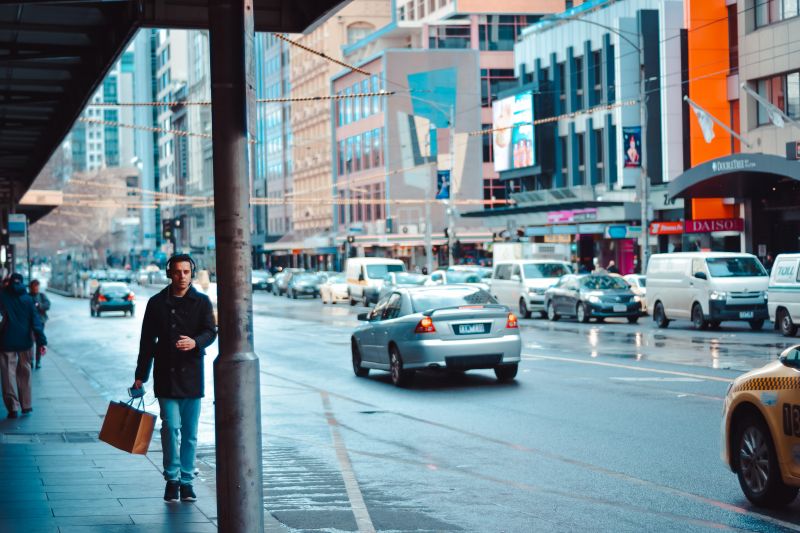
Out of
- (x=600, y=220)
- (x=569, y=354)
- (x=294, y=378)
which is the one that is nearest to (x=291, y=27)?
(x=294, y=378)

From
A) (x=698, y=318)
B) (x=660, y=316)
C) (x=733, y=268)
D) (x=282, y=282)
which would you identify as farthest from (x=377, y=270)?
(x=733, y=268)

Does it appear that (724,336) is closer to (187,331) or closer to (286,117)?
(187,331)

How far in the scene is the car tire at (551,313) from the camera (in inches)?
1582

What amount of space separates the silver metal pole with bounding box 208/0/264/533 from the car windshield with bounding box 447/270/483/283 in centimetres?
4271

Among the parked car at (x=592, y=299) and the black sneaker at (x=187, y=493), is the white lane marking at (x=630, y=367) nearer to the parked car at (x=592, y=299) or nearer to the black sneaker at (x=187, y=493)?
the black sneaker at (x=187, y=493)

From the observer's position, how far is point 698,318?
108ft

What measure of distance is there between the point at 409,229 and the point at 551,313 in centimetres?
5240

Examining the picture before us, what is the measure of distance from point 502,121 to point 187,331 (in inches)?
2595

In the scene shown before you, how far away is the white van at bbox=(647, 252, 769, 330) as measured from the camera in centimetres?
3228

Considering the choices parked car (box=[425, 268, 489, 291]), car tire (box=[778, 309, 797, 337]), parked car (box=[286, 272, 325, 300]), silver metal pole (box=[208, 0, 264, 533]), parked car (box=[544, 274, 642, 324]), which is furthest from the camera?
parked car (box=[286, 272, 325, 300])

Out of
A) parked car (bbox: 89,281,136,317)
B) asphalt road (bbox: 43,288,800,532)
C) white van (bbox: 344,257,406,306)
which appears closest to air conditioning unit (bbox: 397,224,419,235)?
white van (bbox: 344,257,406,306)

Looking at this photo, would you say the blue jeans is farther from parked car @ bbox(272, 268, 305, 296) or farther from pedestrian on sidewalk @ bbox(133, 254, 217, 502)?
parked car @ bbox(272, 268, 305, 296)

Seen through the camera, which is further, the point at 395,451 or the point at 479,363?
the point at 479,363

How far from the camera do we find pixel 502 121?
74875 mm
